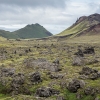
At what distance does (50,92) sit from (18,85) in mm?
10737

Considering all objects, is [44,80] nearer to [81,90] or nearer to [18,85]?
[18,85]

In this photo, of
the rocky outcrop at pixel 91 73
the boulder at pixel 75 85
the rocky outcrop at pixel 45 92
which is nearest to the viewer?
the rocky outcrop at pixel 45 92

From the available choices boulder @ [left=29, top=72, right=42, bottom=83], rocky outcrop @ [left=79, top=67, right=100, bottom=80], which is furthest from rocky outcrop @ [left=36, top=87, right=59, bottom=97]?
rocky outcrop @ [left=79, top=67, right=100, bottom=80]

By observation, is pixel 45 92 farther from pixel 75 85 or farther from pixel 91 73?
pixel 91 73

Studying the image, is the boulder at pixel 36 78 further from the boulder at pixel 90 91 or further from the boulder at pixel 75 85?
the boulder at pixel 90 91

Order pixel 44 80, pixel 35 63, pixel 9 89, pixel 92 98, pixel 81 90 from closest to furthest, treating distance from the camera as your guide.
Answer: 1. pixel 92 98
2. pixel 81 90
3. pixel 9 89
4. pixel 44 80
5. pixel 35 63

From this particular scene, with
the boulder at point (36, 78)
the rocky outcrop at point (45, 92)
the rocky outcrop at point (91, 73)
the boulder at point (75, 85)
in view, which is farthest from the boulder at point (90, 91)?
the boulder at point (36, 78)

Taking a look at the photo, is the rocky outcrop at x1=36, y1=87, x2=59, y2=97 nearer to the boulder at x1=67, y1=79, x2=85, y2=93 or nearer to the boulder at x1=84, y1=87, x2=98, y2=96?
the boulder at x1=67, y1=79, x2=85, y2=93

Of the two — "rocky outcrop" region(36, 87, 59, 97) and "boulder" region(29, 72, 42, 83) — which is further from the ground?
"boulder" region(29, 72, 42, 83)

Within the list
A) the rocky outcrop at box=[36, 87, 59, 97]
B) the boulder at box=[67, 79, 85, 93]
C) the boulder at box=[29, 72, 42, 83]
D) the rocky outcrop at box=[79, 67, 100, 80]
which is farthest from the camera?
the boulder at box=[29, 72, 42, 83]

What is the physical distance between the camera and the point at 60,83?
6769 centimetres

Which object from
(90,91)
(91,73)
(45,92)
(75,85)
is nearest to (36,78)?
(45,92)

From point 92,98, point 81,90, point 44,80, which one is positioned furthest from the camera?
point 44,80

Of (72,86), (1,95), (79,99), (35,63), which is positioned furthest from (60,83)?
(35,63)
